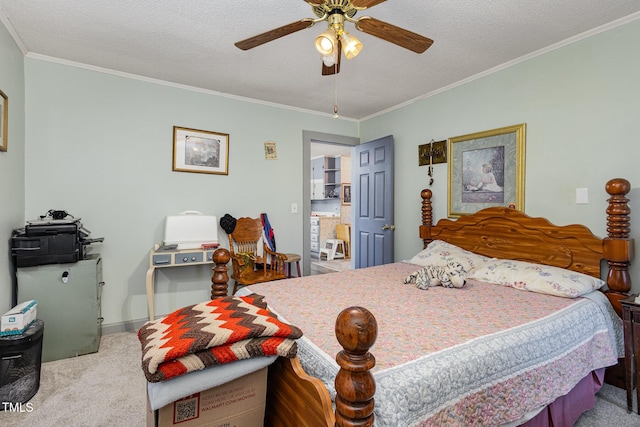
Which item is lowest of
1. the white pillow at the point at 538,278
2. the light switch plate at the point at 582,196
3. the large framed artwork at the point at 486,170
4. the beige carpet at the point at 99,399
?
the beige carpet at the point at 99,399

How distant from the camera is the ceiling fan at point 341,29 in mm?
1552

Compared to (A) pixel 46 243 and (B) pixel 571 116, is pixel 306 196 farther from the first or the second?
(B) pixel 571 116

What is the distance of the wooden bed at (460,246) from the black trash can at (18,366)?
1.18 m

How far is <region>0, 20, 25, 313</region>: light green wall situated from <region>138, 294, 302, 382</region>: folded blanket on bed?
73.1 inches

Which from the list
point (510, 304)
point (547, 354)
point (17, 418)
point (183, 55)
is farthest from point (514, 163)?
point (17, 418)

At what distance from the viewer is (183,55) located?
2.68 m

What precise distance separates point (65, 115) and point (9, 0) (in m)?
1.02

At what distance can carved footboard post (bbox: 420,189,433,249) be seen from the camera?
342 cm

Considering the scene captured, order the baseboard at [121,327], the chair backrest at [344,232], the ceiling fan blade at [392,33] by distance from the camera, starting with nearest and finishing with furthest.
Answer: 1. the ceiling fan blade at [392,33]
2. the baseboard at [121,327]
3. the chair backrest at [344,232]

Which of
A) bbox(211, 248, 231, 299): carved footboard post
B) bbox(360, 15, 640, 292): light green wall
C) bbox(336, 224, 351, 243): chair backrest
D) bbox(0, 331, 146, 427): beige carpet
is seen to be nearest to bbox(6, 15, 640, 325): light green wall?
bbox(360, 15, 640, 292): light green wall

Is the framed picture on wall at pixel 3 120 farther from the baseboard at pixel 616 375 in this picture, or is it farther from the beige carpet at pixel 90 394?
the baseboard at pixel 616 375

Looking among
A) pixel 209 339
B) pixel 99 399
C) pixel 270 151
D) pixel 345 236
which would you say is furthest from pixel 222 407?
pixel 345 236

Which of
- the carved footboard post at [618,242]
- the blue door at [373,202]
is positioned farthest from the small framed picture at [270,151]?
the carved footboard post at [618,242]

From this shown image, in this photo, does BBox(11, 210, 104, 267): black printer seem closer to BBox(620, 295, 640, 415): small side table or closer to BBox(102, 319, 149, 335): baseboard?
BBox(102, 319, 149, 335): baseboard
